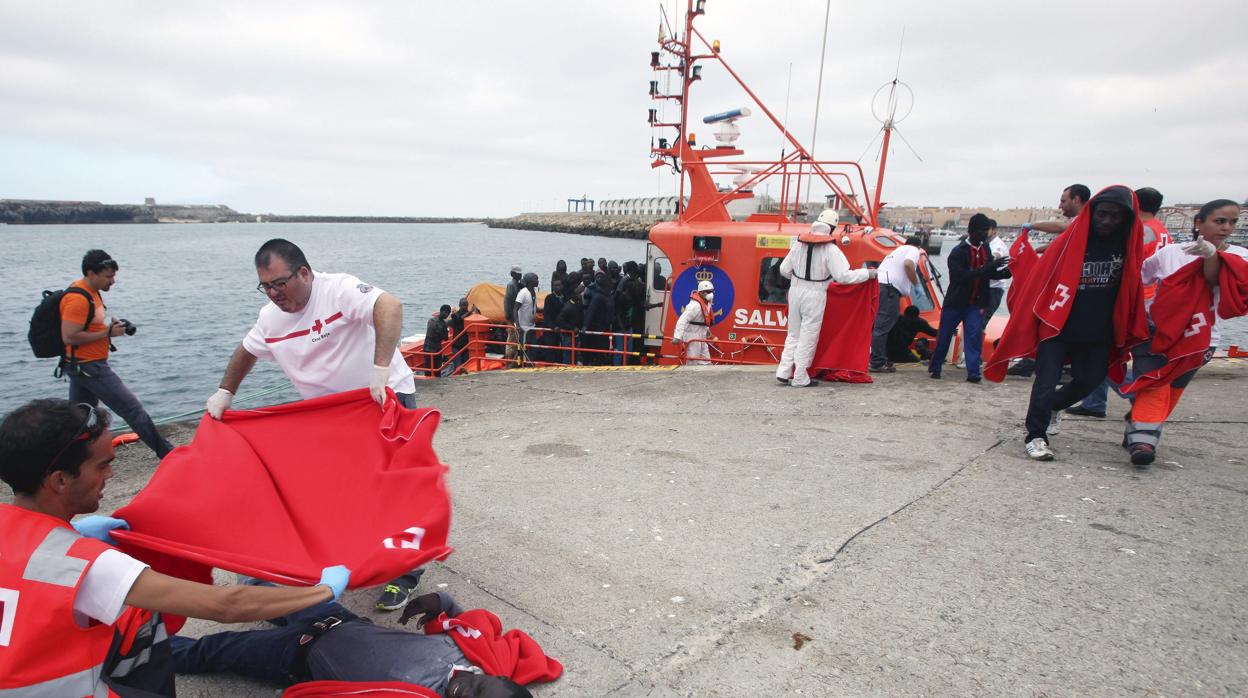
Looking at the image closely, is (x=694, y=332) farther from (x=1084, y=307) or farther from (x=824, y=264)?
(x=1084, y=307)

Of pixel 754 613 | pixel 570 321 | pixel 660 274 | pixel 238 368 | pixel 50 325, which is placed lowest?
pixel 754 613

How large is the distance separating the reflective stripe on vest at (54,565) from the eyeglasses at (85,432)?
→ 0.24 m

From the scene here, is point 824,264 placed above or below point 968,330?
above

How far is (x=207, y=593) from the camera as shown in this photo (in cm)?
193

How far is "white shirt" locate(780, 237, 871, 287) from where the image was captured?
734cm

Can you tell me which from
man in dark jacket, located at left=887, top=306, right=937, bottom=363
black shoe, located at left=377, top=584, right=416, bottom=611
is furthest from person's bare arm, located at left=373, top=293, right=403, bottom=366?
man in dark jacket, located at left=887, top=306, right=937, bottom=363

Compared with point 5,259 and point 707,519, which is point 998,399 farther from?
point 5,259

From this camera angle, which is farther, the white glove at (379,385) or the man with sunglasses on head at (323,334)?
the man with sunglasses on head at (323,334)

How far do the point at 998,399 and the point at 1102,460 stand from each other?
193 centimetres

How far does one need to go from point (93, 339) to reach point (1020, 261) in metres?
7.89

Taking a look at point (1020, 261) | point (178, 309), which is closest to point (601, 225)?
point (178, 309)

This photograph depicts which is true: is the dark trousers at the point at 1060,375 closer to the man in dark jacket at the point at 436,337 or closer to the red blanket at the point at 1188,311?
the red blanket at the point at 1188,311

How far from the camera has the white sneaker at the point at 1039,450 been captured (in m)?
4.79

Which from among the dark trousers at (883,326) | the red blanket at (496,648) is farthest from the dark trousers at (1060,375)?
the red blanket at (496,648)
